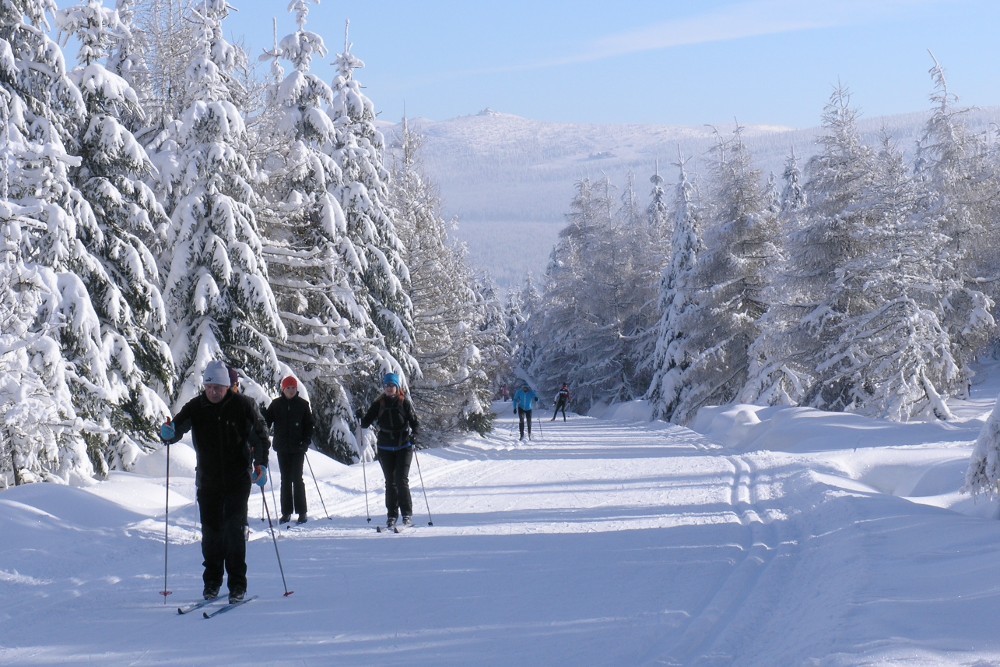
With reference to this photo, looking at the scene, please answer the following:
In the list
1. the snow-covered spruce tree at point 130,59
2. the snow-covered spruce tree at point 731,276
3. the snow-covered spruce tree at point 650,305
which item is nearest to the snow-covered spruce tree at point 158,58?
the snow-covered spruce tree at point 130,59

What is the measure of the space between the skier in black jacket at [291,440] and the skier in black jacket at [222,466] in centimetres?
494

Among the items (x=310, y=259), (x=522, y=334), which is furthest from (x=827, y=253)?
(x=522, y=334)

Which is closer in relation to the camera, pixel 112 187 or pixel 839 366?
pixel 112 187

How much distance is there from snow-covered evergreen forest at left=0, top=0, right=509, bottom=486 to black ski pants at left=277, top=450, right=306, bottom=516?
3059mm

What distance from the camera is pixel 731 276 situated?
135 ft

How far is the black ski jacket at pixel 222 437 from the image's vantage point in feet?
28.0

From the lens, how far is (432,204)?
35.9 metres

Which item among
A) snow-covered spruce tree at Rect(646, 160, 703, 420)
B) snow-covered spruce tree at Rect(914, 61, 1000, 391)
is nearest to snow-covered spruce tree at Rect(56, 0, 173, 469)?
snow-covered spruce tree at Rect(914, 61, 1000, 391)

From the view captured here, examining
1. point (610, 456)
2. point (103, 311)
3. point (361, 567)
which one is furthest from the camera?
point (610, 456)

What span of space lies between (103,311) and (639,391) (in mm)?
47395

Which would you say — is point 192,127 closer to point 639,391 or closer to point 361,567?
point 361,567

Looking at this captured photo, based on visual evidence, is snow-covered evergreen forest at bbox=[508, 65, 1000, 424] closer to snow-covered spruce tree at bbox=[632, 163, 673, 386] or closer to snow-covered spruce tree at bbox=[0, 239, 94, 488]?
snow-covered spruce tree at bbox=[632, 163, 673, 386]

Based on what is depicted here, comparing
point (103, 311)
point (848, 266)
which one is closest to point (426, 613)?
point (103, 311)

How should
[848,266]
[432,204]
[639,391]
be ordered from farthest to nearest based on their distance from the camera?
1. [639,391]
2. [432,204]
3. [848,266]
